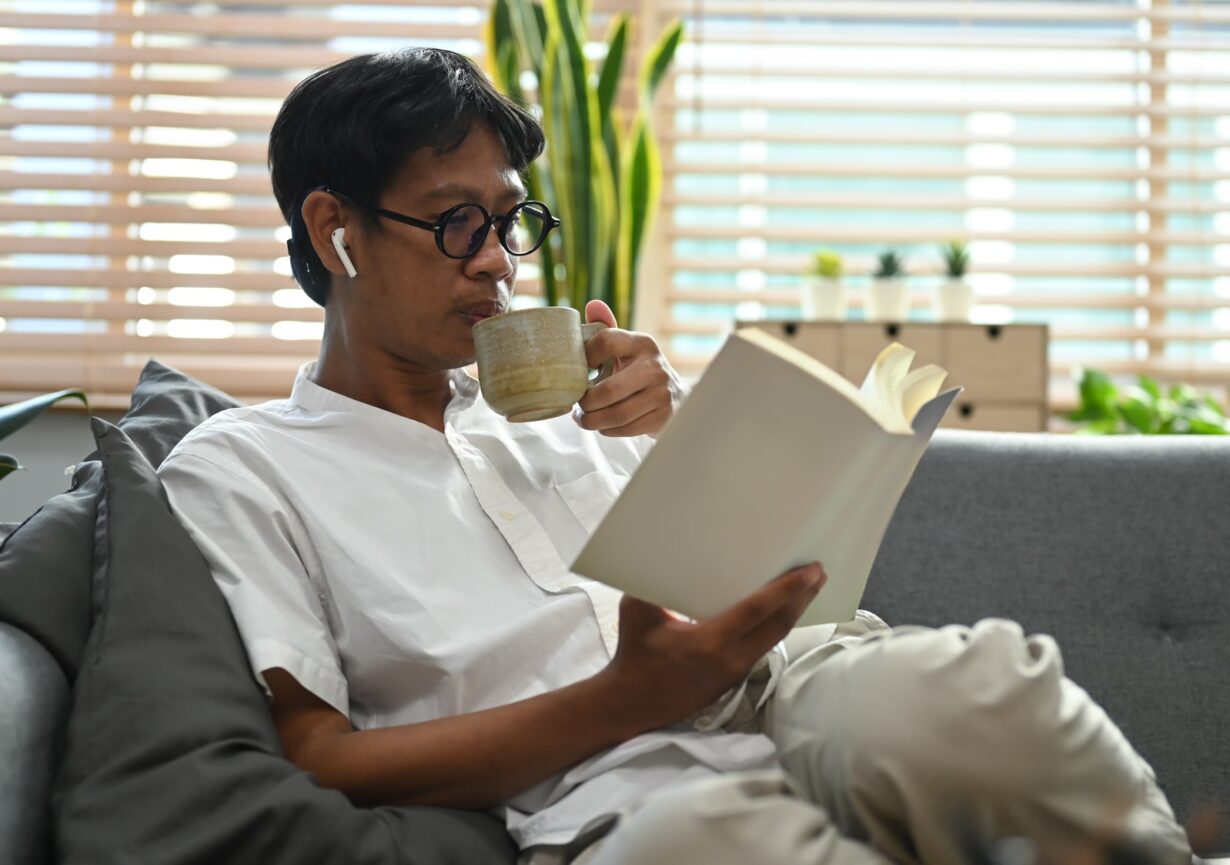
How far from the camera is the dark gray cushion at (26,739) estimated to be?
3.15 ft

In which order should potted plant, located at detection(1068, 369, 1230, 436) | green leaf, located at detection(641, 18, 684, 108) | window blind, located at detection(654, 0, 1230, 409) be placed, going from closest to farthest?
potted plant, located at detection(1068, 369, 1230, 436)
green leaf, located at detection(641, 18, 684, 108)
window blind, located at detection(654, 0, 1230, 409)

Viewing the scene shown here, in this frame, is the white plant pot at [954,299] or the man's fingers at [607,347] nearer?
the man's fingers at [607,347]

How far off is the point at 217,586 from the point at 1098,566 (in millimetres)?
1050

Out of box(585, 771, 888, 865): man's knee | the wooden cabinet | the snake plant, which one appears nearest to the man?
box(585, 771, 888, 865): man's knee

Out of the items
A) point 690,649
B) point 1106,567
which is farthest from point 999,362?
point 690,649

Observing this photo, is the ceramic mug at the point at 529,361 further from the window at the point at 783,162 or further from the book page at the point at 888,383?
the window at the point at 783,162

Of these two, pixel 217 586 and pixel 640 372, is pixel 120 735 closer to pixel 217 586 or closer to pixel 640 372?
pixel 217 586

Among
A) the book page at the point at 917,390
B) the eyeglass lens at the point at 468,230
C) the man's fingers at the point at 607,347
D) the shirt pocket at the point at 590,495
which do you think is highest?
the eyeglass lens at the point at 468,230

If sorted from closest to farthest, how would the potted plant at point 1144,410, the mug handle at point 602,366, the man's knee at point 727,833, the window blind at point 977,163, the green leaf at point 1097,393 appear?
the man's knee at point 727,833 < the mug handle at point 602,366 < the potted plant at point 1144,410 < the green leaf at point 1097,393 < the window blind at point 977,163

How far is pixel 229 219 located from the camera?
10.00 ft

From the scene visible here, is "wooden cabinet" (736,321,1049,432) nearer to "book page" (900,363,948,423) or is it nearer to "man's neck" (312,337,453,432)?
"man's neck" (312,337,453,432)

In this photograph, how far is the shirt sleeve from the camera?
109 centimetres

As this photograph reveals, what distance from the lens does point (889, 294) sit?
3021 millimetres

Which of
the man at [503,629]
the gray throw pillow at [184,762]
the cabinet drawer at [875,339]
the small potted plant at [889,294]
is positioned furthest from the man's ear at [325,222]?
the small potted plant at [889,294]
